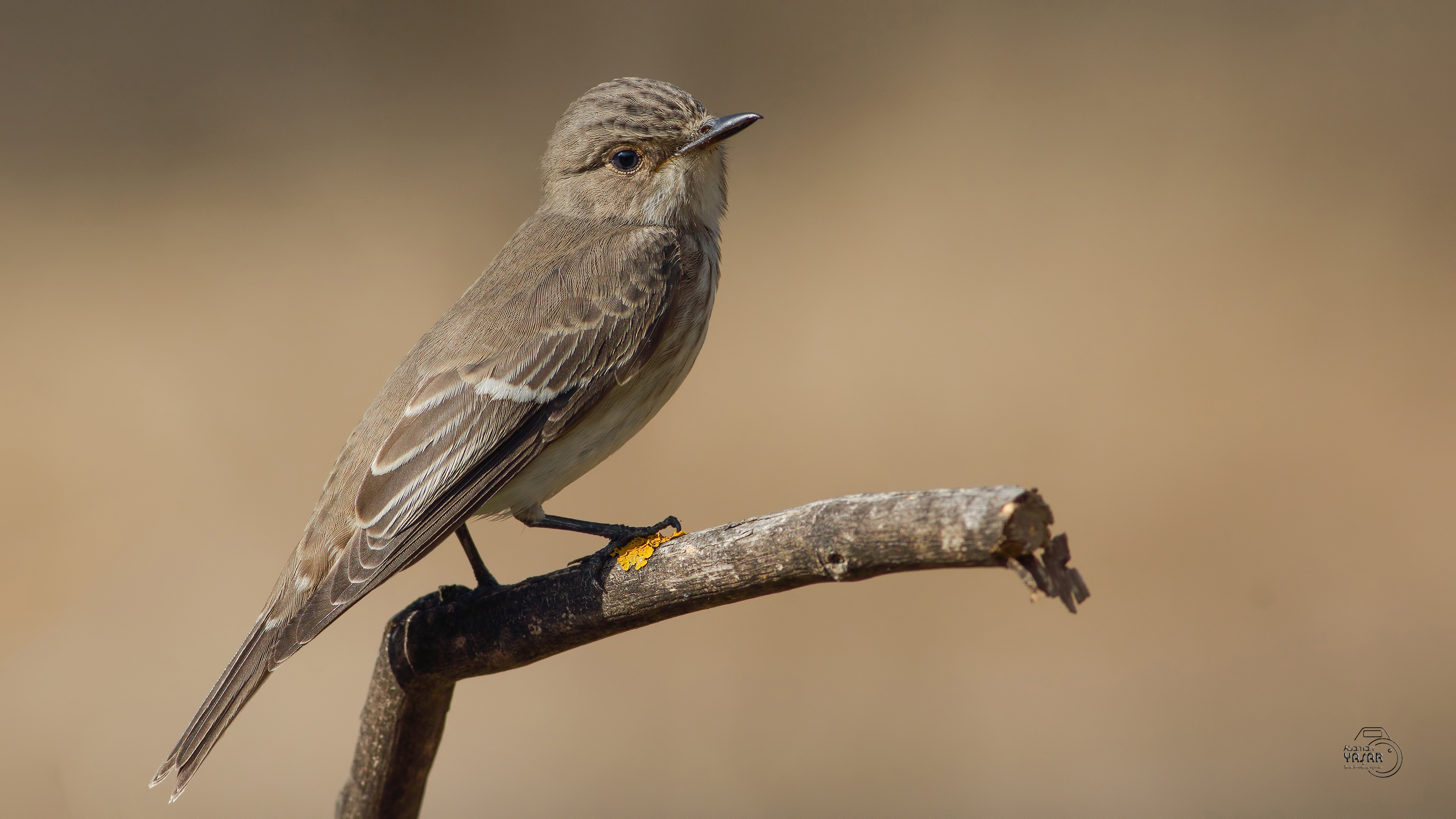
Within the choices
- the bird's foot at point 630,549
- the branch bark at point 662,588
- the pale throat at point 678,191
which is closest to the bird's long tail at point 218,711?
the branch bark at point 662,588

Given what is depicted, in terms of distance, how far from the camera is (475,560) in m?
3.71

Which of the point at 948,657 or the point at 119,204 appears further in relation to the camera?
the point at 119,204

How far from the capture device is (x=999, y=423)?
6.34 m

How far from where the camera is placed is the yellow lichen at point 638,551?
284cm

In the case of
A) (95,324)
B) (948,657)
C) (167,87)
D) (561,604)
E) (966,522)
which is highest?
(167,87)

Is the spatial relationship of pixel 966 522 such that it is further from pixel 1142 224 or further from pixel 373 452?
pixel 1142 224

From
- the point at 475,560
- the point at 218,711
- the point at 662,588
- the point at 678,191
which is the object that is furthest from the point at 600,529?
the point at 678,191

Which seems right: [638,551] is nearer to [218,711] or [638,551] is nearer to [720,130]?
[218,711]

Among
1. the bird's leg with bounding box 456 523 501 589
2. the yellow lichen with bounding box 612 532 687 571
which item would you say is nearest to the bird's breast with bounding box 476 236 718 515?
the bird's leg with bounding box 456 523 501 589

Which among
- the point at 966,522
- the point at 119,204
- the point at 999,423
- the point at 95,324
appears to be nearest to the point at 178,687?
the point at 95,324

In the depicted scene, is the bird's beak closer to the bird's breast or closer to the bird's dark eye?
the bird's dark eye

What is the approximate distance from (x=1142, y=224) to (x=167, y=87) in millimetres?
5644

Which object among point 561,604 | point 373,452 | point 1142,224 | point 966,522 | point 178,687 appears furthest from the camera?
point 1142,224

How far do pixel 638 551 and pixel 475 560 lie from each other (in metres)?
0.99
